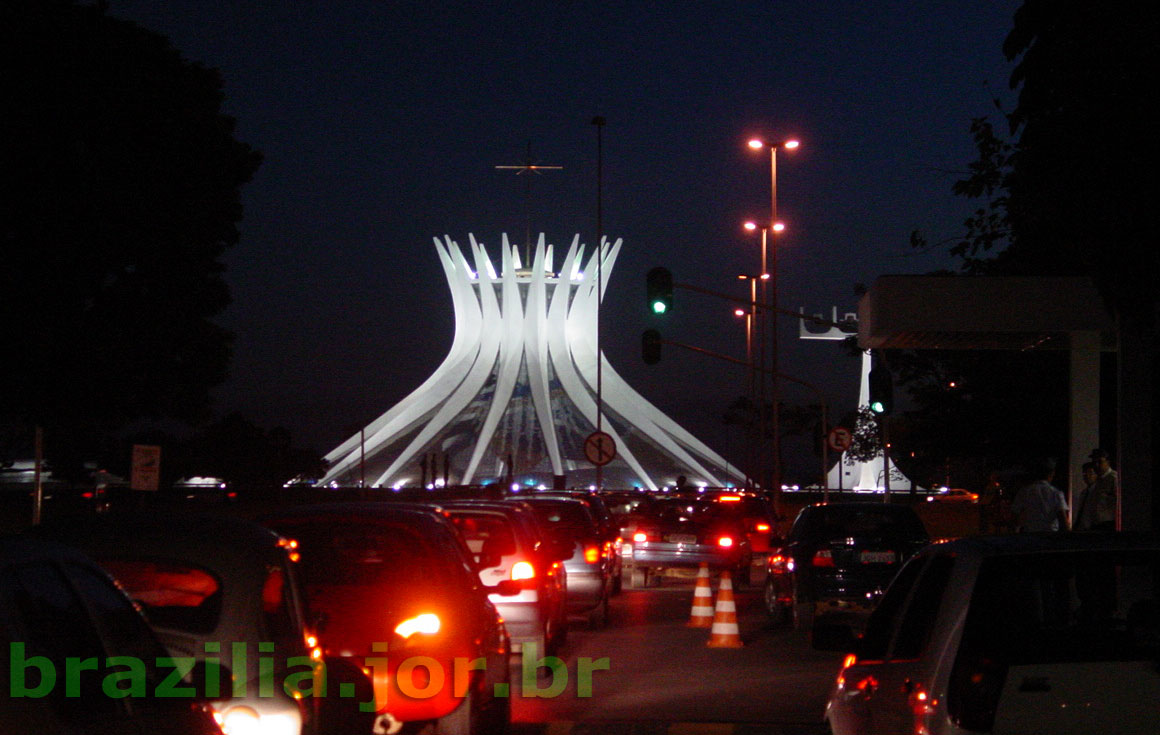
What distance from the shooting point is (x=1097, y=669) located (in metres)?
4.52

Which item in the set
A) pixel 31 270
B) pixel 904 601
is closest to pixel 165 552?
pixel 904 601

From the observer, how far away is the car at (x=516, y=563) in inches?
500

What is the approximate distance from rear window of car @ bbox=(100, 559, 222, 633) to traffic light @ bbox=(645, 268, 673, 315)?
18584mm

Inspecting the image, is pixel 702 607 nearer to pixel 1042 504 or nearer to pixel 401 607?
pixel 1042 504

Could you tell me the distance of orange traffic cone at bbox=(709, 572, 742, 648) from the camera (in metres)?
15.3

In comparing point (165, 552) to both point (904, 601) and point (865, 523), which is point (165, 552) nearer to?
point (904, 601)

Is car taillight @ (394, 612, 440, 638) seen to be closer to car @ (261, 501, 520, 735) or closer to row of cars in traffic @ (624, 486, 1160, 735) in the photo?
car @ (261, 501, 520, 735)

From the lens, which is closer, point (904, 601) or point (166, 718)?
point (166, 718)

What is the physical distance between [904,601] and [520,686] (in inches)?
272

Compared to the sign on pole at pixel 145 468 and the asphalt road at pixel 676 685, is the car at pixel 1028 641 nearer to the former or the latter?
the asphalt road at pixel 676 685

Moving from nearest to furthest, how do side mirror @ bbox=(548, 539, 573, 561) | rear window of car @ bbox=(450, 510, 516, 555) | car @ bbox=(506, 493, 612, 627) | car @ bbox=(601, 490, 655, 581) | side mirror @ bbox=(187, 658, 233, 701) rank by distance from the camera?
side mirror @ bbox=(187, 658, 233, 701), rear window of car @ bbox=(450, 510, 516, 555), side mirror @ bbox=(548, 539, 573, 561), car @ bbox=(506, 493, 612, 627), car @ bbox=(601, 490, 655, 581)

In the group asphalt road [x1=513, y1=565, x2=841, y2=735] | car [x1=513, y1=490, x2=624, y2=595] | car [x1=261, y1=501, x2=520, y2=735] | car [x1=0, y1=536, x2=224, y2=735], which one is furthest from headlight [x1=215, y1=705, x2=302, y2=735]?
car [x1=513, y1=490, x2=624, y2=595]

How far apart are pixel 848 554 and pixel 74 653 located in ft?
41.6

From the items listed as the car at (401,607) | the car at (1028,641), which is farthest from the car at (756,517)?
the car at (1028,641)
